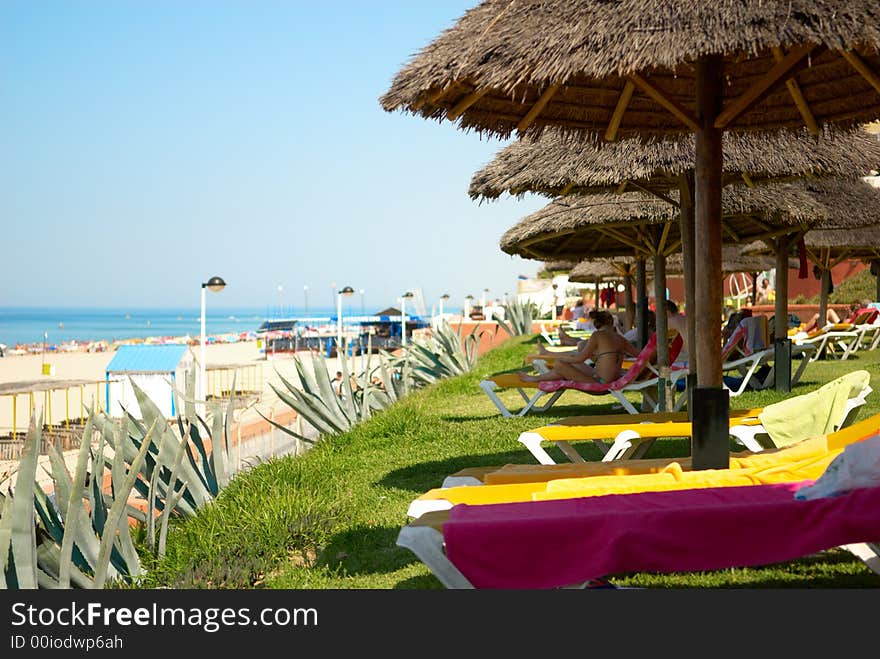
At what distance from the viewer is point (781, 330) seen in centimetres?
960

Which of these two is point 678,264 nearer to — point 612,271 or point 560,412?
point 612,271

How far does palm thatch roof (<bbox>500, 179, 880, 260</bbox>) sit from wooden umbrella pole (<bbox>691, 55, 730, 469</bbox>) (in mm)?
2967

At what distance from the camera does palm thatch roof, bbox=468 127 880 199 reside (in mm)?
6332

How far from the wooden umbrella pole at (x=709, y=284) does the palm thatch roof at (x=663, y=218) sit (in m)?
2.97


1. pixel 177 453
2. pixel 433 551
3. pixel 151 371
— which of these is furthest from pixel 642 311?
pixel 151 371

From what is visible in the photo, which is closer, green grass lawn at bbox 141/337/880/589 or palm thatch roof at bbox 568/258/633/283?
green grass lawn at bbox 141/337/880/589

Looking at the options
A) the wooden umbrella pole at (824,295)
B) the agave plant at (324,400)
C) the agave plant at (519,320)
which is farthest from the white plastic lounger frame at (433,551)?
the agave plant at (519,320)

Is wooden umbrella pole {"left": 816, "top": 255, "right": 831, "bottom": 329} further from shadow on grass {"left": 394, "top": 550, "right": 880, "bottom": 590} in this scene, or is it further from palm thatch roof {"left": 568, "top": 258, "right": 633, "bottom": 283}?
shadow on grass {"left": 394, "top": 550, "right": 880, "bottom": 590}

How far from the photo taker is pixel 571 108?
17.8 feet

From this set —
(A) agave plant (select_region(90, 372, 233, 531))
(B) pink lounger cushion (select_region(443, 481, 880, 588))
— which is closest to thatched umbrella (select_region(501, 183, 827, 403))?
(A) agave plant (select_region(90, 372, 233, 531))

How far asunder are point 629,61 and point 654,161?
278 cm

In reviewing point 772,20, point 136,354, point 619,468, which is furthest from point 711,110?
point 136,354

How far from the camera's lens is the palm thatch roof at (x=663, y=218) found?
7.48 meters

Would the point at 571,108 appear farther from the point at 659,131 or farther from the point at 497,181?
the point at 497,181
